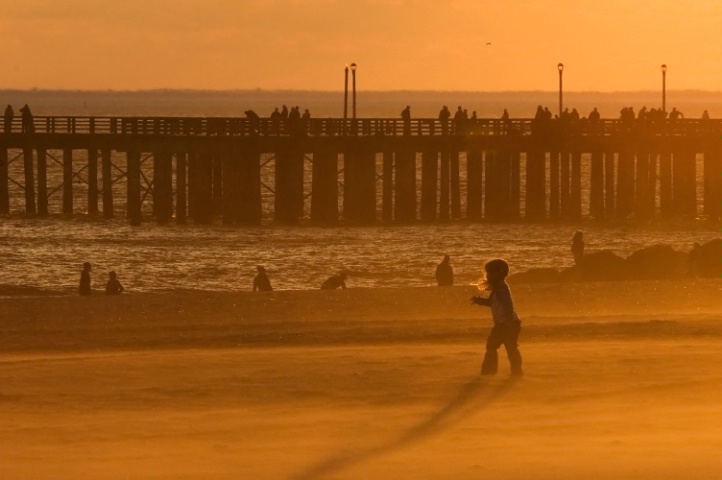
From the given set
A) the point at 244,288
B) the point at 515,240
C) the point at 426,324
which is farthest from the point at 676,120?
the point at 426,324

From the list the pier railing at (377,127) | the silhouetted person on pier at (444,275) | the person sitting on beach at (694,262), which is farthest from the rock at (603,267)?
the pier railing at (377,127)

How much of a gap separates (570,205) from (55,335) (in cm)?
2608

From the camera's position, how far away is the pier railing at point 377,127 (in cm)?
3844

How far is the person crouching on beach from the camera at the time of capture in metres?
11.7

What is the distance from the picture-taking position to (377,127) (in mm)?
39031

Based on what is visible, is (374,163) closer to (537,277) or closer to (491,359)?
(537,277)

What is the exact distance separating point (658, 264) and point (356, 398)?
1478 centimetres

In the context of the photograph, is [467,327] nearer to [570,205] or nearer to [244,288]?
[244,288]

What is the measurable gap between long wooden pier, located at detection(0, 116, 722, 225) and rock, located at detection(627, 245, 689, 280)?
1317 cm

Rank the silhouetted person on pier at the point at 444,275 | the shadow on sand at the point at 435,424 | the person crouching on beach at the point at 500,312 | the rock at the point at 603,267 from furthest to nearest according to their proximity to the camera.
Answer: the rock at the point at 603,267
the silhouetted person on pier at the point at 444,275
the person crouching on beach at the point at 500,312
the shadow on sand at the point at 435,424

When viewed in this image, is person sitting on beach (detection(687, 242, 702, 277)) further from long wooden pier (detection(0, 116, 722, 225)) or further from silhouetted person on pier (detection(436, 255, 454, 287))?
long wooden pier (detection(0, 116, 722, 225))

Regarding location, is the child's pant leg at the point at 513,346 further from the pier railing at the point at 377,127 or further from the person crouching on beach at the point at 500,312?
the pier railing at the point at 377,127

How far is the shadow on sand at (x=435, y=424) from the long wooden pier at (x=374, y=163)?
86.9ft

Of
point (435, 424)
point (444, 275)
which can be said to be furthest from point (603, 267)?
point (435, 424)
